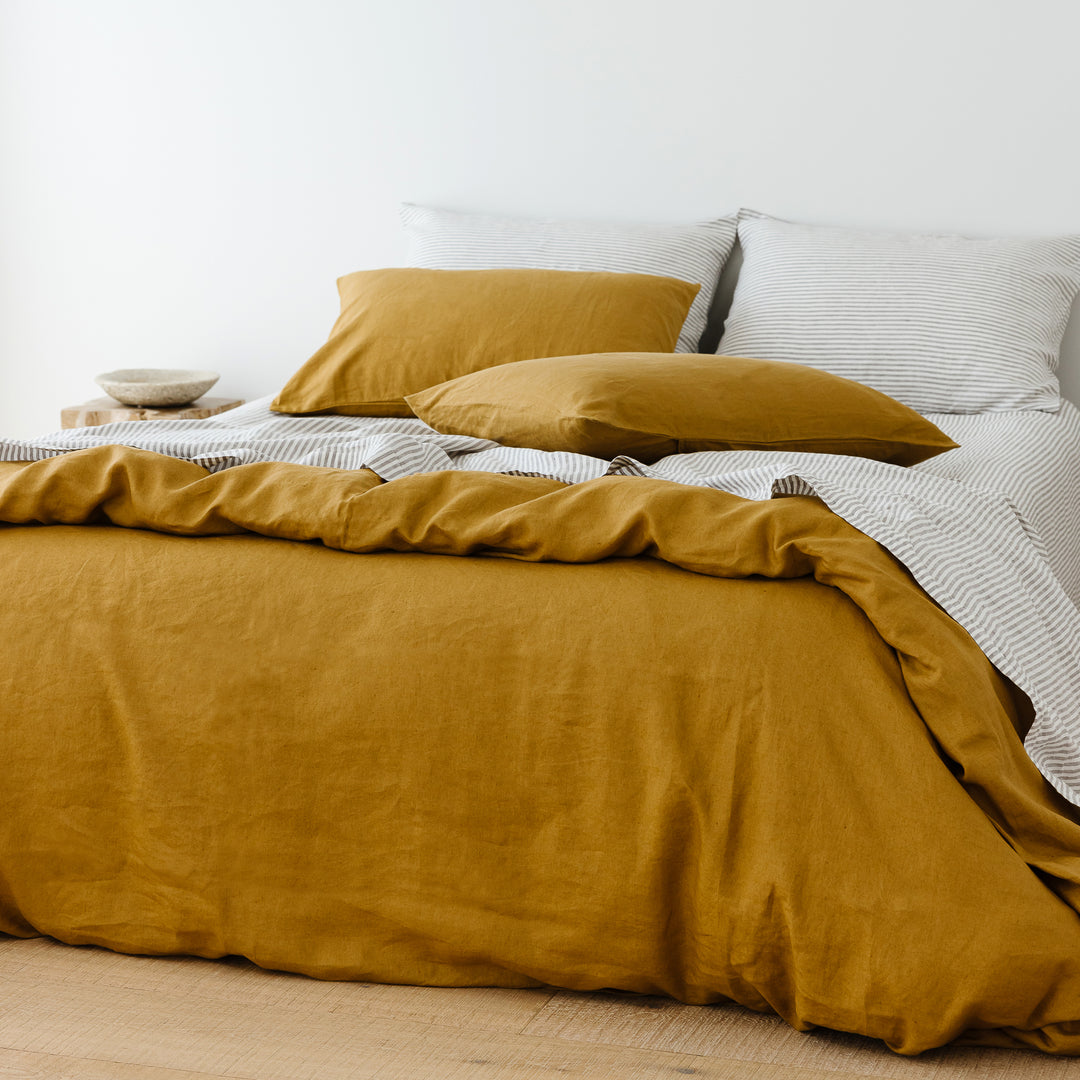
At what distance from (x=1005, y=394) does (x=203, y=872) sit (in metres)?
1.91

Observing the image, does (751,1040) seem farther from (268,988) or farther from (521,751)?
(268,988)

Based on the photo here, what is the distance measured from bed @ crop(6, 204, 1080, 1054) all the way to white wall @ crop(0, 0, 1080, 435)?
5.72 feet

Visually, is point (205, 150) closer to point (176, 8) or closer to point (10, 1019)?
point (176, 8)

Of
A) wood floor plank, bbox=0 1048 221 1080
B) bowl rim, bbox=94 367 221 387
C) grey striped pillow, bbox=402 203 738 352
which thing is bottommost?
wood floor plank, bbox=0 1048 221 1080

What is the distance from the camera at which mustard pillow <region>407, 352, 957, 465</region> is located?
185 centimetres

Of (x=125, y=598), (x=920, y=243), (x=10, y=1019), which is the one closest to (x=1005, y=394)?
(x=920, y=243)

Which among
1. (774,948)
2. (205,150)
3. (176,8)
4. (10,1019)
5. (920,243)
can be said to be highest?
(176,8)

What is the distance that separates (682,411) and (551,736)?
0.69m

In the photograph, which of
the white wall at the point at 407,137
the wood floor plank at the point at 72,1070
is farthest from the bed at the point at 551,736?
the white wall at the point at 407,137

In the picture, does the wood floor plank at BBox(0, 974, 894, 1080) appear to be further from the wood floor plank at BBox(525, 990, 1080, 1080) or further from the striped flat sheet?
the striped flat sheet

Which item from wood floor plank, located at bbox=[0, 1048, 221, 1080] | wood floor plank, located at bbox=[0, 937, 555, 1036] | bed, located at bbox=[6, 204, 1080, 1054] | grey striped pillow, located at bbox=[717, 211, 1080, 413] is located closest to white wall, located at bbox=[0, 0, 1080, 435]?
grey striped pillow, located at bbox=[717, 211, 1080, 413]

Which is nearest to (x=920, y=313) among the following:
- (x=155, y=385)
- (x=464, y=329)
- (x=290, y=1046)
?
(x=464, y=329)

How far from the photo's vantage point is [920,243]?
111 inches

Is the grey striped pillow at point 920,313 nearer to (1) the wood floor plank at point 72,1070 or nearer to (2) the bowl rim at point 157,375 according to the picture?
(2) the bowl rim at point 157,375
